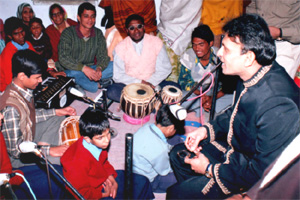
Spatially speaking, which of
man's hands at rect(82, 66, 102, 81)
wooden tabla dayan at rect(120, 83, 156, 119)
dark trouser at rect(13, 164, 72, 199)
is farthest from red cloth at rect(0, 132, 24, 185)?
man's hands at rect(82, 66, 102, 81)

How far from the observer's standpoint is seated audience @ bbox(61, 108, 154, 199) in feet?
6.82

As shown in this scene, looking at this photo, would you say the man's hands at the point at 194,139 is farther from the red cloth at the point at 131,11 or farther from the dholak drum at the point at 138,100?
the red cloth at the point at 131,11

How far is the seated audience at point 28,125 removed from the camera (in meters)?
2.20

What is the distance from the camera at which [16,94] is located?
2.49m

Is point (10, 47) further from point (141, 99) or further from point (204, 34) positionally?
point (204, 34)

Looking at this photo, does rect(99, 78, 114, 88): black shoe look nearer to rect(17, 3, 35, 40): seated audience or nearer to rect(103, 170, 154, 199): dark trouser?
rect(17, 3, 35, 40): seated audience

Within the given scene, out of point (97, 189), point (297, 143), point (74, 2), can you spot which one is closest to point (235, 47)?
point (297, 143)

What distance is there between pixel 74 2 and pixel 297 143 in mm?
5305

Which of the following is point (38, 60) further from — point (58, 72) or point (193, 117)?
point (193, 117)

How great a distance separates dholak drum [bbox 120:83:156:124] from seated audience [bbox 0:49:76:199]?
962 millimetres

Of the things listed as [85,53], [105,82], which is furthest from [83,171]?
[85,53]

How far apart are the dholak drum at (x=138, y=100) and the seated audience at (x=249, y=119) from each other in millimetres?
1300

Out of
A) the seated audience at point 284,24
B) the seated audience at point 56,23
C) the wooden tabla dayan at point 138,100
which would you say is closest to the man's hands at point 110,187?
the wooden tabla dayan at point 138,100

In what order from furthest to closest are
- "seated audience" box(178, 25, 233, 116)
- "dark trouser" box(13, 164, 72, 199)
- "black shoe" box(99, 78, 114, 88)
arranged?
"black shoe" box(99, 78, 114, 88)
"seated audience" box(178, 25, 233, 116)
"dark trouser" box(13, 164, 72, 199)
